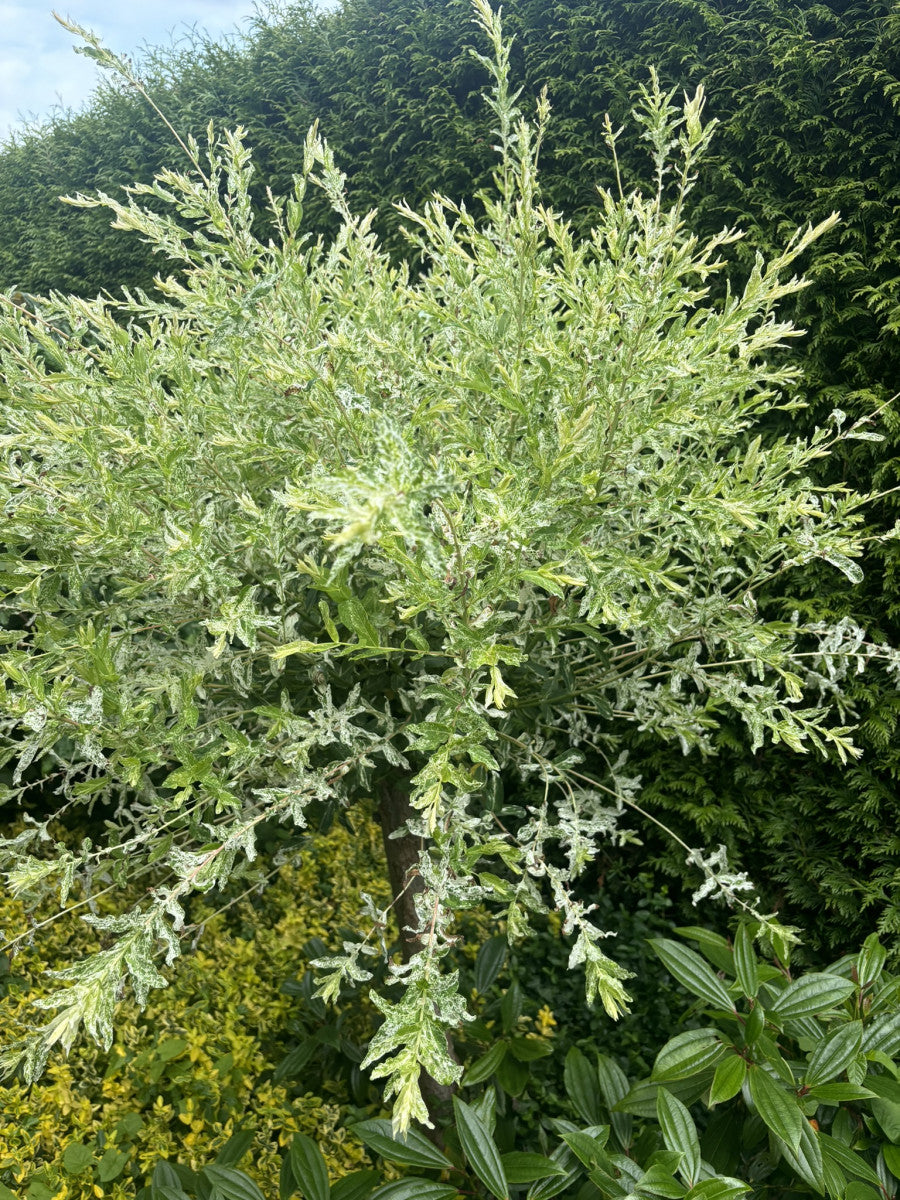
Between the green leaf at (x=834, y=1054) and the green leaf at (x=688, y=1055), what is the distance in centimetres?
16

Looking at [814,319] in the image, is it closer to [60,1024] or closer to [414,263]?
Result: [414,263]

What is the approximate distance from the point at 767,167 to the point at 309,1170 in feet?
12.7

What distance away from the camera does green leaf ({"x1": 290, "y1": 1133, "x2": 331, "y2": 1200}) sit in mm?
1701

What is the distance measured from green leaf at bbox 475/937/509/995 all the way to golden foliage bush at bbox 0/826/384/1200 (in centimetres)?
66

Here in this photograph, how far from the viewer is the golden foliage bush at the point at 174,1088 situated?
242 centimetres

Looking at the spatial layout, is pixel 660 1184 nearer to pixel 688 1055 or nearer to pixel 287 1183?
pixel 688 1055

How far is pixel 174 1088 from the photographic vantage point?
2697mm

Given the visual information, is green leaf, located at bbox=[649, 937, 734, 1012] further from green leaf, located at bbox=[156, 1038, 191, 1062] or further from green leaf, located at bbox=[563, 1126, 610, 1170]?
green leaf, located at bbox=[156, 1038, 191, 1062]

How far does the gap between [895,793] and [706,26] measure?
141 inches

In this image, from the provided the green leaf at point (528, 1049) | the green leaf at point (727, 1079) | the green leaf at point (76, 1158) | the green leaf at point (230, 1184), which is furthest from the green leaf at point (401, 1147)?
the green leaf at point (76, 1158)

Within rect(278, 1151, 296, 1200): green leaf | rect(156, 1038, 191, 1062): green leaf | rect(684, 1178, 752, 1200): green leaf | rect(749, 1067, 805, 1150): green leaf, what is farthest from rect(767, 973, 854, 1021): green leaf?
rect(156, 1038, 191, 1062): green leaf

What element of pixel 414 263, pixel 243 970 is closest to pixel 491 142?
pixel 414 263

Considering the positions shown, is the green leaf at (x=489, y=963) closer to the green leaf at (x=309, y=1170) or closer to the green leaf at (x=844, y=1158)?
the green leaf at (x=309, y=1170)

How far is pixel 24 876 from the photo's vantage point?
142 cm
